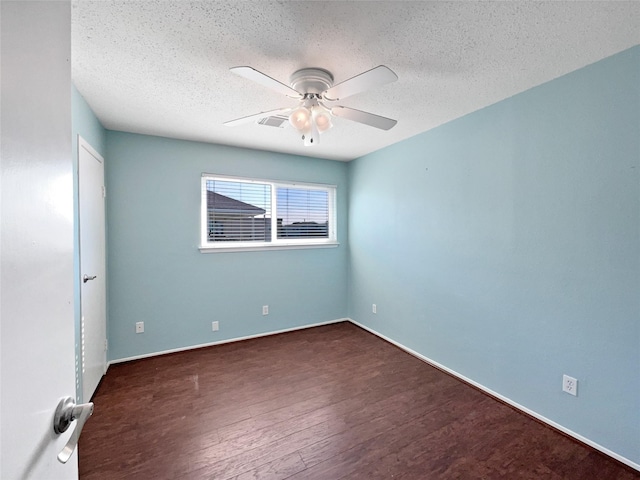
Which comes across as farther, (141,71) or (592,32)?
(141,71)

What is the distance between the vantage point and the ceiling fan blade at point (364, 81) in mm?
1344

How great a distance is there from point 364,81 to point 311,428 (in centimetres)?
218

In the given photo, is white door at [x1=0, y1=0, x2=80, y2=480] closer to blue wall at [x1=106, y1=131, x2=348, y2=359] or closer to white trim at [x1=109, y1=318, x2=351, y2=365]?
blue wall at [x1=106, y1=131, x2=348, y2=359]

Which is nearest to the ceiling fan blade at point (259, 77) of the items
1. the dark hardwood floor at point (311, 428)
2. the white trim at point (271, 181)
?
the white trim at point (271, 181)

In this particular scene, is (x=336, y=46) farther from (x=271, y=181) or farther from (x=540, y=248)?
(x=271, y=181)

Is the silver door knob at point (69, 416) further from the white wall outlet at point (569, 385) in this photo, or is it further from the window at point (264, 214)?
the window at point (264, 214)

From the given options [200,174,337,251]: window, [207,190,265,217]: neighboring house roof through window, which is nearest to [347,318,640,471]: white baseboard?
[200,174,337,251]: window

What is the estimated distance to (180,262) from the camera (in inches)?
124

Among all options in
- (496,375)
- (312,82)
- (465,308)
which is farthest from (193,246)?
(496,375)

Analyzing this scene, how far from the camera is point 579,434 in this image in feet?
6.07

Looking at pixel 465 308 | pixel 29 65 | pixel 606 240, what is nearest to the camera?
pixel 29 65

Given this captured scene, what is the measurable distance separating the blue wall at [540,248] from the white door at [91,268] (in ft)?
9.62

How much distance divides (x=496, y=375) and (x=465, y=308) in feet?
1.85

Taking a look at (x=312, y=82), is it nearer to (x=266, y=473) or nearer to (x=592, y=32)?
(x=592, y=32)
